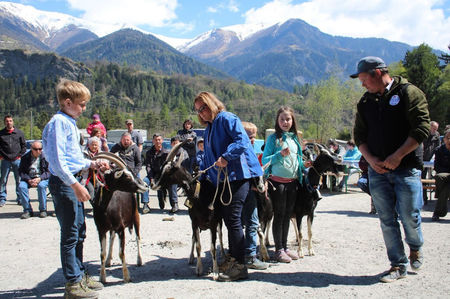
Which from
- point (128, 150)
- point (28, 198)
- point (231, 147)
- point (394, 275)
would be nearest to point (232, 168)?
point (231, 147)

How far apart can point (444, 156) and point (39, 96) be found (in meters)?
159

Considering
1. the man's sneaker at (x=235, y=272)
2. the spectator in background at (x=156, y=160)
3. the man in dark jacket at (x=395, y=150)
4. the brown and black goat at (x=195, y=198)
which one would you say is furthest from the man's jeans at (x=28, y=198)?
the man in dark jacket at (x=395, y=150)

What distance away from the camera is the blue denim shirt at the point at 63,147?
402 centimetres

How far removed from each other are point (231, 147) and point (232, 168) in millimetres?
355

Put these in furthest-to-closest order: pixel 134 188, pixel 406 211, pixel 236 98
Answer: pixel 236 98
pixel 134 188
pixel 406 211

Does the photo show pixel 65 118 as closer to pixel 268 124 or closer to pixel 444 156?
pixel 444 156

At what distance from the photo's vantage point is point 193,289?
15.5 ft

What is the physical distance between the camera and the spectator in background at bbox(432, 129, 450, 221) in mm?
9070

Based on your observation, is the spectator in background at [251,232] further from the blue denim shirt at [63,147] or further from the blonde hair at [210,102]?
the blue denim shirt at [63,147]

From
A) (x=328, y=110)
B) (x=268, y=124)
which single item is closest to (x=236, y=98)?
(x=268, y=124)

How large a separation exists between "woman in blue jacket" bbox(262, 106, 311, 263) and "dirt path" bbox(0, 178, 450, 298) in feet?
1.38

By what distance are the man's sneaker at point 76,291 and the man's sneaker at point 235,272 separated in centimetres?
168

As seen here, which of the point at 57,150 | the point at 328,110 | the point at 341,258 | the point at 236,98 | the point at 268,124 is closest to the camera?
the point at 57,150

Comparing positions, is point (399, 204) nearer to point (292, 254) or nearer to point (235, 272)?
point (292, 254)
